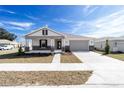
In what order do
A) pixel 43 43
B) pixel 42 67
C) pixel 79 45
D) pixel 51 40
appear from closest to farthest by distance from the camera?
pixel 42 67, pixel 51 40, pixel 43 43, pixel 79 45

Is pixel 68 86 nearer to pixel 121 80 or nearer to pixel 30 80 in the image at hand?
pixel 30 80

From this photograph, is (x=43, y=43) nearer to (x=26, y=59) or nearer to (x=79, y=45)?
(x=79, y=45)

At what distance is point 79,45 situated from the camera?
29406mm

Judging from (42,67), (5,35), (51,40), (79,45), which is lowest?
(42,67)

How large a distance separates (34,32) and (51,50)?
3.82 m

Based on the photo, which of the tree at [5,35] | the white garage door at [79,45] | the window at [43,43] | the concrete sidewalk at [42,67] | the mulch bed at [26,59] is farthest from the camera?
the tree at [5,35]

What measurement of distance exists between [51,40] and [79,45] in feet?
24.8

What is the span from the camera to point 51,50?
2348cm

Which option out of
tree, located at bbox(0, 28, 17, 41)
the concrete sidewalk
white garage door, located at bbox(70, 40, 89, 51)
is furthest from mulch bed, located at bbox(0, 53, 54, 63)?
tree, located at bbox(0, 28, 17, 41)

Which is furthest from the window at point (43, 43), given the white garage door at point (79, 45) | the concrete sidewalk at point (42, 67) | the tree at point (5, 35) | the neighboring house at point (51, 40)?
the tree at point (5, 35)

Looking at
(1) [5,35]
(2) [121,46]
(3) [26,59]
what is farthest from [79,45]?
(1) [5,35]

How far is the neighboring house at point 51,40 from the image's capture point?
22938 mm

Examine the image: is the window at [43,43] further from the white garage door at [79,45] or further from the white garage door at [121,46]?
the white garage door at [121,46]
